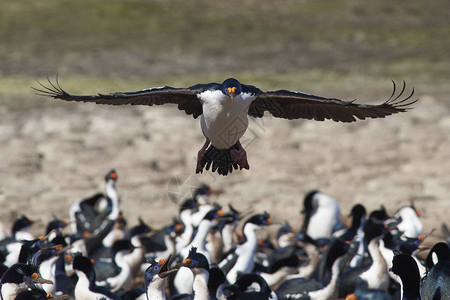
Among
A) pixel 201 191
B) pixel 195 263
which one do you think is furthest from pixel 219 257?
pixel 195 263

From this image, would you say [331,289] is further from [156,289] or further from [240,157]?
[156,289]

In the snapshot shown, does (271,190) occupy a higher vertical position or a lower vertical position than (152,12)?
lower

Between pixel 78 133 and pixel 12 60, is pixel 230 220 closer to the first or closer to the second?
pixel 78 133

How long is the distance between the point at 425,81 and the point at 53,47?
11.4 m

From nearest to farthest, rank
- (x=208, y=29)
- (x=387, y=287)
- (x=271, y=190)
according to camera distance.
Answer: (x=387, y=287) < (x=271, y=190) < (x=208, y=29)

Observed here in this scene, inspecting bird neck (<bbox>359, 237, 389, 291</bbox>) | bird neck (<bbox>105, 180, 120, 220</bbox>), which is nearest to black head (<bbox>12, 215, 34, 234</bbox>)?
bird neck (<bbox>105, 180, 120, 220</bbox>)

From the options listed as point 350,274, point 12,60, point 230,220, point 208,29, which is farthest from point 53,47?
point 350,274

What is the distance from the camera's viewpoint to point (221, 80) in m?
22.8

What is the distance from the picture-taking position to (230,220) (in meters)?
11.4

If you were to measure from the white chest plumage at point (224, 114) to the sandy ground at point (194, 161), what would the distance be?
3614 millimetres

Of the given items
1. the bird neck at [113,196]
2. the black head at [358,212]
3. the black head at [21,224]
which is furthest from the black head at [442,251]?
the black head at [21,224]

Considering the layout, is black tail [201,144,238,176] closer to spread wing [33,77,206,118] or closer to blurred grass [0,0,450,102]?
spread wing [33,77,206,118]

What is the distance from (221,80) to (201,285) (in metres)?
14.5

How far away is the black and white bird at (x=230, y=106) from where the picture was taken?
8180mm
